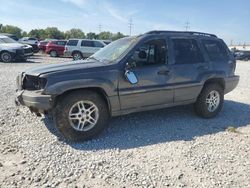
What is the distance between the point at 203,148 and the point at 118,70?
1979mm

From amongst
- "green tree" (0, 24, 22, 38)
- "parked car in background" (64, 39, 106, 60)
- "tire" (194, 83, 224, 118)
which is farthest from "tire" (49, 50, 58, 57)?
"green tree" (0, 24, 22, 38)

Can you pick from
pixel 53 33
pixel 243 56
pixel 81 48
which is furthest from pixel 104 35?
pixel 81 48

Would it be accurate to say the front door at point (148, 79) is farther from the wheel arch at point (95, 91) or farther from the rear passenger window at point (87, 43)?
the rear passenger window at point (87, 43)

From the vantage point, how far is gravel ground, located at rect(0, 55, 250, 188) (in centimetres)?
370

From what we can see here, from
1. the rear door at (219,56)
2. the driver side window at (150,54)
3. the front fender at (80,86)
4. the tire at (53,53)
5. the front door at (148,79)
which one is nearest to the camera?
the front fender at (80,86)

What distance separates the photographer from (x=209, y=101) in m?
6.42

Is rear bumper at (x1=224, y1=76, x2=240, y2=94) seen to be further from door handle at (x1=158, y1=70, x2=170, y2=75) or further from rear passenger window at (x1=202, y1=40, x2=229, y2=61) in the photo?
door handle at (x1=158, y1=70, x2=170, y2=75)

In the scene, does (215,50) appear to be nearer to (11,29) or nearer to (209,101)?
(209,101)

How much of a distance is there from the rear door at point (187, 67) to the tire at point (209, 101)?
22 centimetres

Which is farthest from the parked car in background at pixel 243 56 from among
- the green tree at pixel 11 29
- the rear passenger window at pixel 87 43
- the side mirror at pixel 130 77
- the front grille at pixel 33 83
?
the green tree at pixel 11 29

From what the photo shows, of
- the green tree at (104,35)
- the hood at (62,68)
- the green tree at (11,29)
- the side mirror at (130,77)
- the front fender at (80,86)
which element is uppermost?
the green tree at (11,29)

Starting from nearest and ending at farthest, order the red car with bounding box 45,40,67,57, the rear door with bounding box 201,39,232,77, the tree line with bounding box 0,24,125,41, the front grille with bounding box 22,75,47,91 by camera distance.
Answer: the front grille with bounding box 22,75,47,91
the rear door with bounding box 201,39,232,77
the red car with bounding box 45,40,67,57
the tree line with bounding box 0,24,125,41

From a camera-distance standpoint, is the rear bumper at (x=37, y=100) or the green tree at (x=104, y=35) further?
the green tree at (x=104, y=35)

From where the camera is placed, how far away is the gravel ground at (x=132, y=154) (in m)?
3.70
